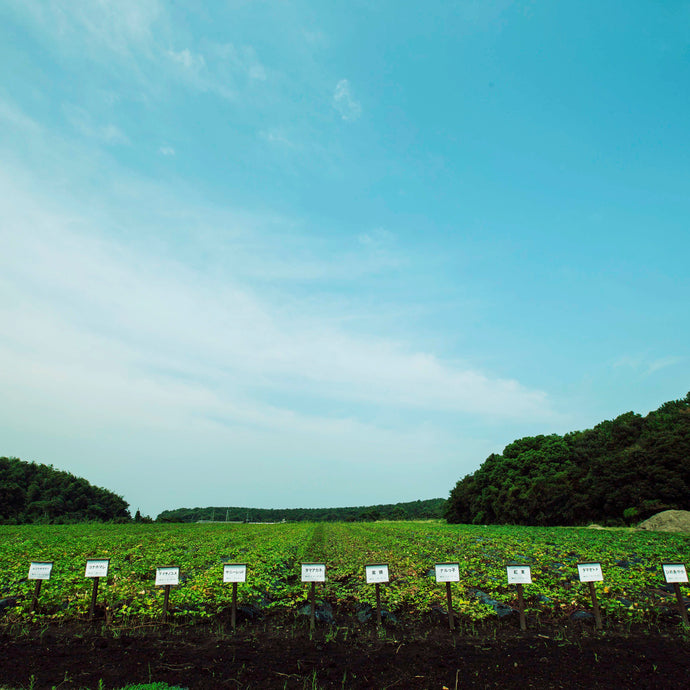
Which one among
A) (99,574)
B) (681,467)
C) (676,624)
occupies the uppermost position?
(681,467)

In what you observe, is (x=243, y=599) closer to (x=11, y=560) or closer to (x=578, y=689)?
(x=578, y=689)

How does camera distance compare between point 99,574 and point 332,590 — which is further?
point 332,590

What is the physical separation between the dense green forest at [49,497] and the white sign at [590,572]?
83741mm

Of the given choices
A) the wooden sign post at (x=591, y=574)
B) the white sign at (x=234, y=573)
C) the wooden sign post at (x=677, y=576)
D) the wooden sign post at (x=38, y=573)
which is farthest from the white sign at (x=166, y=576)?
the wooden sign post at (x=677, y=576)

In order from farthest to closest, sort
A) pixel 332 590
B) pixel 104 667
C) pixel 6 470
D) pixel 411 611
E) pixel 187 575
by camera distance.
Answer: pixel 6 470
pixel 187 575
pixel 332 590
pixel 411 611
pixel 104 667

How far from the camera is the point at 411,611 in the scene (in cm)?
960

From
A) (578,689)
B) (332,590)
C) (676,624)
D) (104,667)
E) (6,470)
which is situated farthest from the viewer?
(6,470)

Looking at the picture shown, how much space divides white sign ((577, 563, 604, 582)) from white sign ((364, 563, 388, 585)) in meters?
3.92

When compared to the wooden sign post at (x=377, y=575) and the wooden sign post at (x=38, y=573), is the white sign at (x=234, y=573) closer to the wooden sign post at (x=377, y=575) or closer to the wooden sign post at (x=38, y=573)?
the wooden sign post at (x=377, y=575)

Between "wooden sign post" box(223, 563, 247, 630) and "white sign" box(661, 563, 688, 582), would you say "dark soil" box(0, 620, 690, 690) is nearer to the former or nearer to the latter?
"wooden sign post" box(223, 563, 247, 630)

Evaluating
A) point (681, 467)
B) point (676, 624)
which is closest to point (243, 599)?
point (676, 624)

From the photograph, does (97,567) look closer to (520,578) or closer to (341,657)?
(341,657)

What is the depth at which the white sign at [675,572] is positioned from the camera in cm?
856

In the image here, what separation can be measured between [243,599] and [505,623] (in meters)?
5.90
